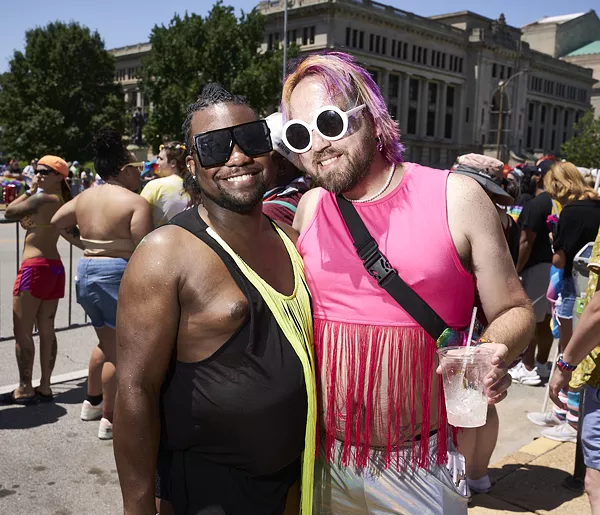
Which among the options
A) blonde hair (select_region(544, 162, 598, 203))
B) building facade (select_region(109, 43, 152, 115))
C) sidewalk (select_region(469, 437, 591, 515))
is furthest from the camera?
building facade (select_region(109, 43, 152, 115))

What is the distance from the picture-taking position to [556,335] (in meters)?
5.86

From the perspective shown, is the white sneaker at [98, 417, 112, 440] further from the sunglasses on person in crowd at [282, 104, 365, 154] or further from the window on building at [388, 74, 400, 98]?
the window on building at [388, 74, 400, 98]

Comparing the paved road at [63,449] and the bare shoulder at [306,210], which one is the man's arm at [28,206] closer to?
the paved road at [63,449]

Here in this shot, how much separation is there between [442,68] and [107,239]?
70.3m

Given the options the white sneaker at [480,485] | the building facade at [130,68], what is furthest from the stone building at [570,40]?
the white sneaker at [480,485]

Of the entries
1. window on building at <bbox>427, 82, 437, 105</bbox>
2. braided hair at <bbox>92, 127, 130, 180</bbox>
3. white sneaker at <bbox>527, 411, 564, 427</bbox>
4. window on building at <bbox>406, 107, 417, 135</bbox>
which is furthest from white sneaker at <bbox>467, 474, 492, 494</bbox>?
window on building at <bbox>427, 82, 437, 105</bbox>

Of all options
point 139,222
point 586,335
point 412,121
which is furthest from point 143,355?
point 412,121

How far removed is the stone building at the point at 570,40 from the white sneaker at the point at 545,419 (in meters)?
107

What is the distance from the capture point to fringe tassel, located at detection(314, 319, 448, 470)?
212cm

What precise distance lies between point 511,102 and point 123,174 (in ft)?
263

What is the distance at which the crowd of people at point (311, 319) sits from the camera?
196 cm

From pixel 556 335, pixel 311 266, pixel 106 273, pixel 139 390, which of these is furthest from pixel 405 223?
pixel 556 335

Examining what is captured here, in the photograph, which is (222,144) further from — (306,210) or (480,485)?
(480,485)

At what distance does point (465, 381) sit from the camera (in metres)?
1.95
